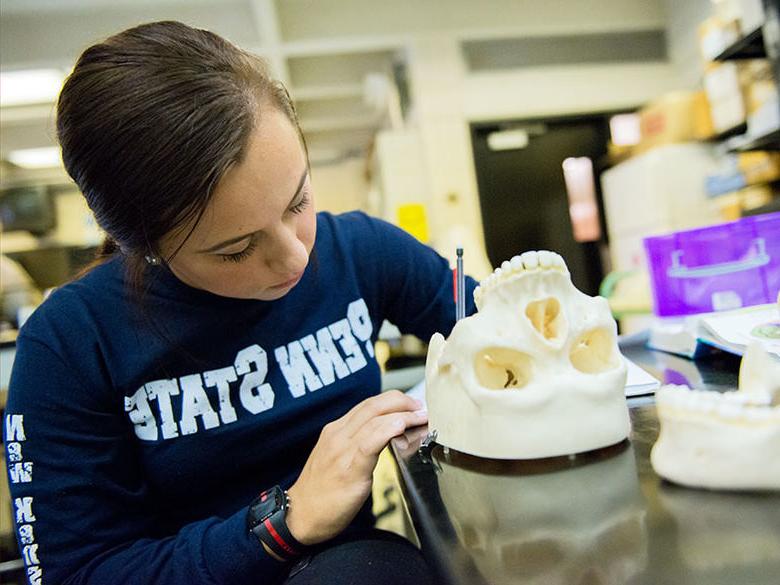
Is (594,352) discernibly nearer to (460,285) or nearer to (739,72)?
(460,285)

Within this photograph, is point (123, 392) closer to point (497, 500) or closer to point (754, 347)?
point (497, 500)

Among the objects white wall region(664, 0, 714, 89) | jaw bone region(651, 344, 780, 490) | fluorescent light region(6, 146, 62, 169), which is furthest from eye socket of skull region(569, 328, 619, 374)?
fluorescent light region(6, 146, 62, 169)

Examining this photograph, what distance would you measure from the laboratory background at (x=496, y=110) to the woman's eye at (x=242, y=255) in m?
2.07

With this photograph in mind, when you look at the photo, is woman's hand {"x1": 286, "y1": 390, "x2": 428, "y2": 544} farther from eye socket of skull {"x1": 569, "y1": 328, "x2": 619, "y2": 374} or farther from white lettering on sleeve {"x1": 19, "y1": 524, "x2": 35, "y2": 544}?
white lettering on sleeve {"x1": 19, "y1": 524, "x2": 35, "y2": 544}

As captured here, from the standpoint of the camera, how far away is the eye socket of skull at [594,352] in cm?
50

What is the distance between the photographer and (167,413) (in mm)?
720

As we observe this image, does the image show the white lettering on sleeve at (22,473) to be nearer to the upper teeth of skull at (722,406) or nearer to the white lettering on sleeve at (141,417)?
the white lettering on sleeve at (141,417)

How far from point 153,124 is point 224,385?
0.33 metres

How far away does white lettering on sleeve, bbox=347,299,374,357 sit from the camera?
2.87ft

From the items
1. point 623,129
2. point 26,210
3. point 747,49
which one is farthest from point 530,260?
point 26,210

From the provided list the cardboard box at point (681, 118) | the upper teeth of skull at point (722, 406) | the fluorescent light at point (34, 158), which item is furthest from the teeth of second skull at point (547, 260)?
the fluorescent light at point (34, 158)

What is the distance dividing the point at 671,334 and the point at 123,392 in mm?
738

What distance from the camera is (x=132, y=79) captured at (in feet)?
1.96

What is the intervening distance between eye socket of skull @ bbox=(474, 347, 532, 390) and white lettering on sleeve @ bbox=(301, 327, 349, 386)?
33 cm
